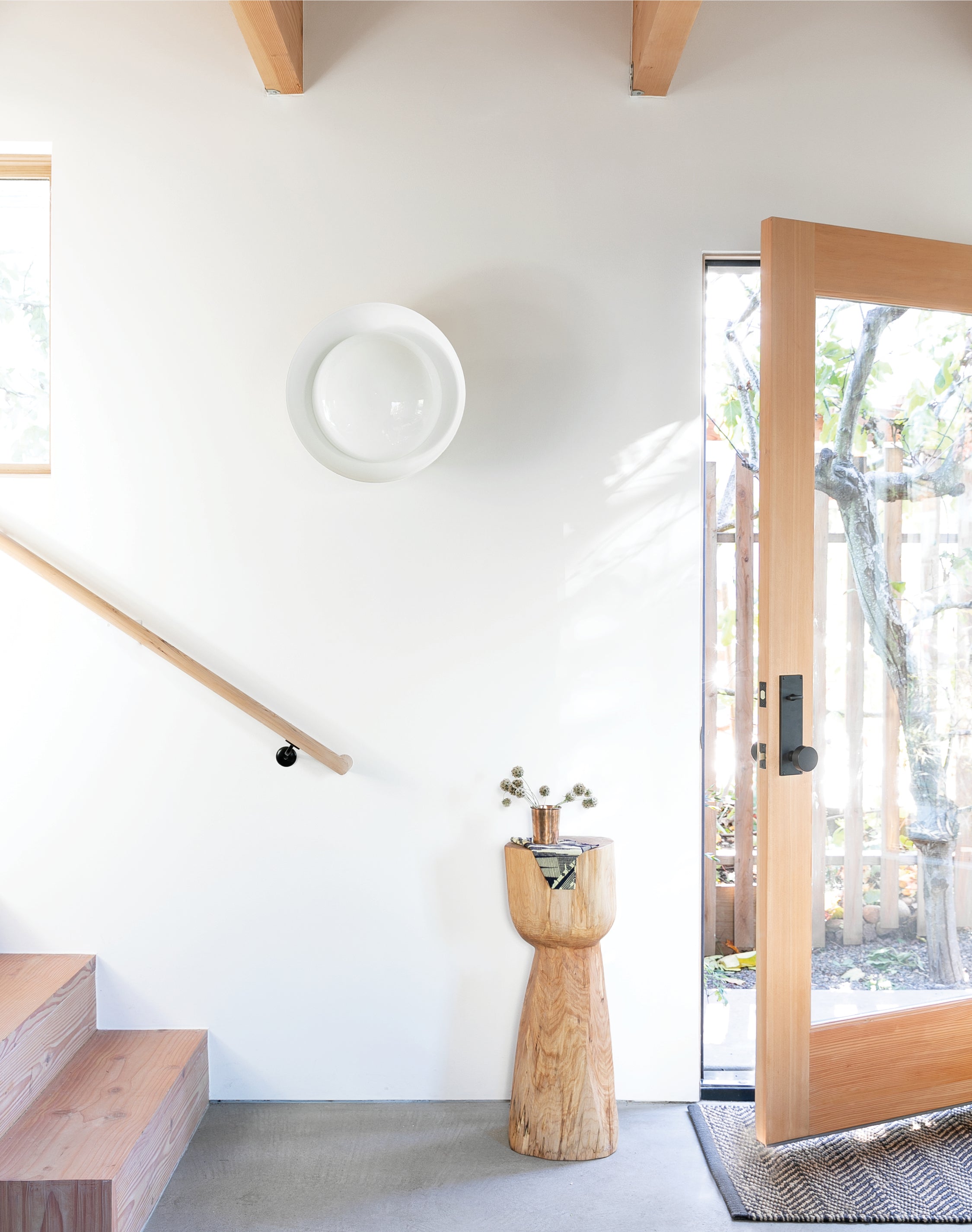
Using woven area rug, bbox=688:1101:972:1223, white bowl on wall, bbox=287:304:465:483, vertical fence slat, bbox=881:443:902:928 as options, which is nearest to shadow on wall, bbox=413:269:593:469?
white bowl on wall, bbox=287:304:465:483

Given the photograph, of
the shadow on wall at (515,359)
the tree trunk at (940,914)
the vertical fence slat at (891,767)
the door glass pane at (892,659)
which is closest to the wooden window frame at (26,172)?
the shadow on wall at (515,359)

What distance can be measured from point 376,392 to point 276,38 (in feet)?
2.48

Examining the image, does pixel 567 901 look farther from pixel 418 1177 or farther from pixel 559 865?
pixel 418 1177

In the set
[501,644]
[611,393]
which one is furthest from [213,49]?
[501,644]

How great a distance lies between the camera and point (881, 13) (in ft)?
6.48

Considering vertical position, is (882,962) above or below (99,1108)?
above

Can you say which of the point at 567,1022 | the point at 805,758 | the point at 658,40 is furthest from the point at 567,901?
the point at 658,40

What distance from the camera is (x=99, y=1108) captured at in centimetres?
164

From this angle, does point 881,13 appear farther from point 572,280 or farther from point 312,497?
point 312,497

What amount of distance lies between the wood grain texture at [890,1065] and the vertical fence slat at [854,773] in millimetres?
191

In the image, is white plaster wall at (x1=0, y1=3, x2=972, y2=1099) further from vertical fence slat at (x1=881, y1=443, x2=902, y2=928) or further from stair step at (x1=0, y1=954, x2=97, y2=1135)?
vertical fence slat at (x1=881, y1=443, x2=902, y2=928)

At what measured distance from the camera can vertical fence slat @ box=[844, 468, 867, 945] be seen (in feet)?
6.08

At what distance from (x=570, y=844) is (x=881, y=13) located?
2.04 meters

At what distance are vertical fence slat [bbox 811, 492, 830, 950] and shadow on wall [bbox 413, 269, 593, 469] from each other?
64 cm
